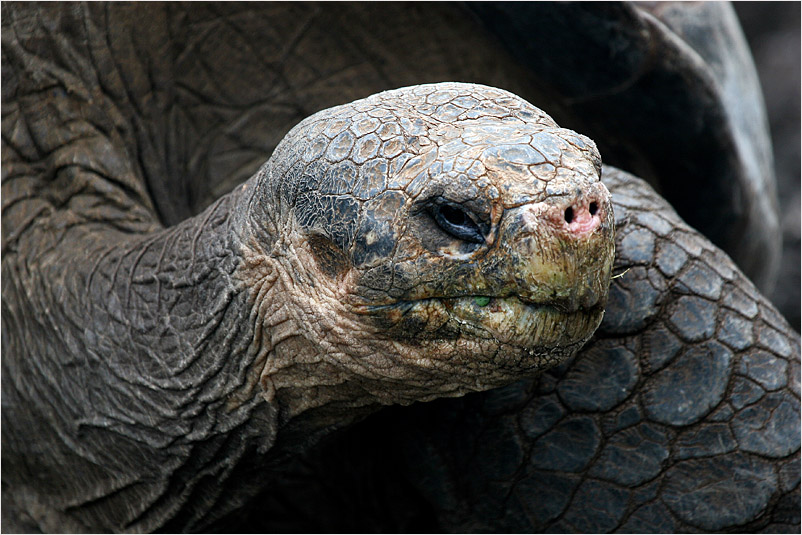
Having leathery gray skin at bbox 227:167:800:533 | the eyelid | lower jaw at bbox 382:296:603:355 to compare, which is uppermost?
the eyelid

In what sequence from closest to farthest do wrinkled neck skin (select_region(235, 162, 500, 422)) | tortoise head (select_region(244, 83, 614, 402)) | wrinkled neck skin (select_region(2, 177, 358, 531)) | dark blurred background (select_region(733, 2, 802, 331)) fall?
tortoise head (select_region(244, 83, 614, 402)), wrinkled neck skin (select_region(235, 162, 500, 422)), wrinkled neck skin (select_region(2, 177, 358, 531)), dark blurred background (select_region(733, 2, 802, 331))

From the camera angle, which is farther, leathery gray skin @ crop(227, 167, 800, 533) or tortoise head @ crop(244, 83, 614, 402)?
leathery gray skin @ crop(227, 167, 800, 533)

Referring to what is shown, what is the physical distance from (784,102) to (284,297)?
586 centimetres

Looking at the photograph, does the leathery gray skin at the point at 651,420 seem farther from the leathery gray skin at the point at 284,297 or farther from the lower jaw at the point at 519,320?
the lower jaw at the point at 519,320

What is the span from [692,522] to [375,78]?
63.3 inches

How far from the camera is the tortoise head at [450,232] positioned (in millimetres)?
1235

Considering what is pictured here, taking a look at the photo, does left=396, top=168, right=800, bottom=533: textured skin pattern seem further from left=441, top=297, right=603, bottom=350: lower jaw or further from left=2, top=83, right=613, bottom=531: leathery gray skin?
left=441, top=297, right=603, bottom=350: lower jaw

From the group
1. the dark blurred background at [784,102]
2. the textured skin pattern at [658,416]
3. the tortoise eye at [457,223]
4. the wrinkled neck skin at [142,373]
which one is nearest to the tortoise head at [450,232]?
the tortoise eye at [457,223]

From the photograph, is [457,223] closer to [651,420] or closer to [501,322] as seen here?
[501,322]

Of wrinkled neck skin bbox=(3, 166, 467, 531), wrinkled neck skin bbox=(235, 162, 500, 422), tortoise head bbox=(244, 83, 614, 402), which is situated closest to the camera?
tortoise head bbox=(244, 83, 614, 402)

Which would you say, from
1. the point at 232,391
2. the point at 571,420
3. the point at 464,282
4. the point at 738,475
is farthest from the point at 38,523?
the point at 738,475

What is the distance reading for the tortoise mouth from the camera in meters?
1.28

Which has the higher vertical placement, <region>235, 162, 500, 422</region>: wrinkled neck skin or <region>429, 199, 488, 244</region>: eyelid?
<region>429, 199, 488, 244</region>: eyelid

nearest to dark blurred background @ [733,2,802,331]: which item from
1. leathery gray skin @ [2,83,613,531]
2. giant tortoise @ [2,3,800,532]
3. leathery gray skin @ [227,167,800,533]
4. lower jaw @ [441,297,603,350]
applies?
giant tortoise @ [2,3,800,532]
